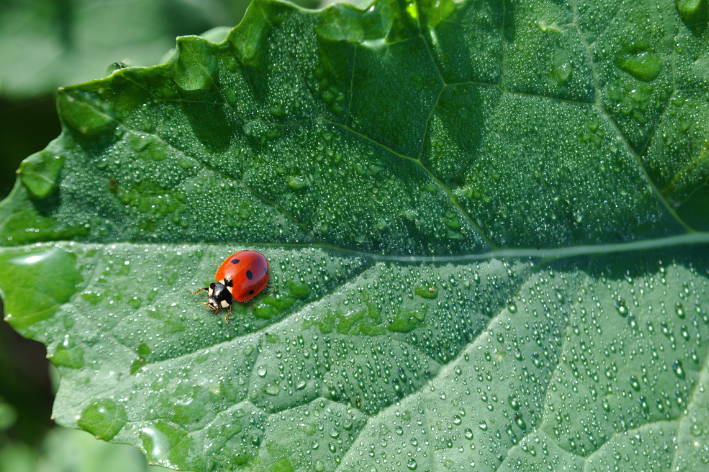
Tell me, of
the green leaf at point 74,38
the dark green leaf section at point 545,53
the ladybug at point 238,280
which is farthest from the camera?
the green leaf at point 74,38

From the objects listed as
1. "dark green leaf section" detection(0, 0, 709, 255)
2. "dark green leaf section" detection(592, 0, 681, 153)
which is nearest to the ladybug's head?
"dark green leaf section" detection(0, 0, 709, 255)

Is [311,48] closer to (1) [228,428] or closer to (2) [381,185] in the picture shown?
(2) [381,185]

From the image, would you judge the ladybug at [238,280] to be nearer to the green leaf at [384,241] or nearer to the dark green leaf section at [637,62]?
the green leaf at [384,241]

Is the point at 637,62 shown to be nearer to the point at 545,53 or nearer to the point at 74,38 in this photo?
the point at 545,53

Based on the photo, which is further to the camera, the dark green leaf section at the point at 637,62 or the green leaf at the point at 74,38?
the green leaf at the point at 74,38

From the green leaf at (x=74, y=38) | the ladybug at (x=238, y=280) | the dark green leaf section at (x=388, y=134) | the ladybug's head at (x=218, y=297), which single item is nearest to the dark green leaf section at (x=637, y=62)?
the dark green leaf section at (x=388, y=134)

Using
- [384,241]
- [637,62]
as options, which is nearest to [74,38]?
[384,241]

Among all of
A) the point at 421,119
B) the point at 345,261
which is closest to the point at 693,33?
the point at 421,119

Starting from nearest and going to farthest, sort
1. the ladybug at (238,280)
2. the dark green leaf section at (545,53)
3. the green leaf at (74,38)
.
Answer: the ladybug at (238,280), the dark green leaf section at (545,53), the green leaf at (74,38)
